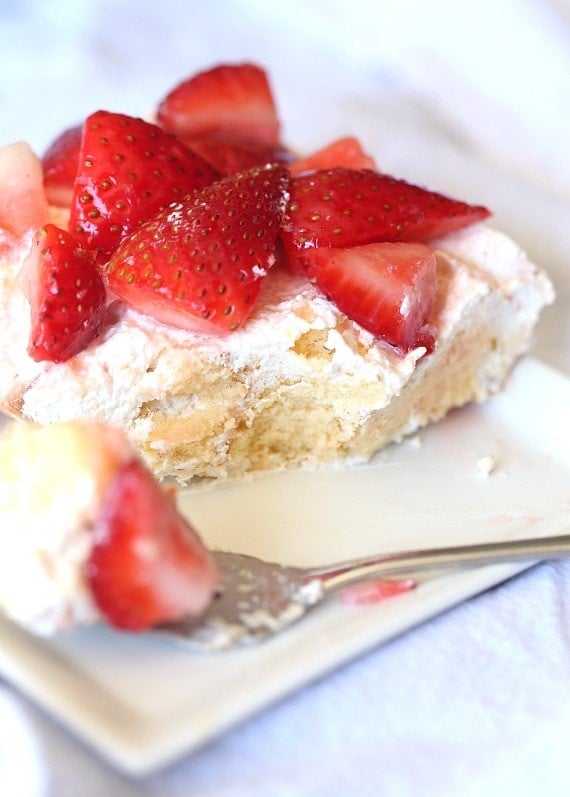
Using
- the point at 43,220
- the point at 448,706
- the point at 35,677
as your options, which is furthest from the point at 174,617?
the point at 43,220

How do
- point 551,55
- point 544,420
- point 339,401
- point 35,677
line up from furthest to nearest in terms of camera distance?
1. point 551,55
2. point 544,420
3. point 339,401
4. point 35,677

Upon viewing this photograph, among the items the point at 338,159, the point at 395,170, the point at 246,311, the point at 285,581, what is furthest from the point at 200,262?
the point at 395,170

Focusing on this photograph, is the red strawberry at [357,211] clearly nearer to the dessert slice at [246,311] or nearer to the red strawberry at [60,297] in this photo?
the dessert slice at [246,311]

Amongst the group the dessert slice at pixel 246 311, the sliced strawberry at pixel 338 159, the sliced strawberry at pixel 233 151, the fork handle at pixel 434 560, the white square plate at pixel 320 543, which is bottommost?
the white square plate at pixel 320 543

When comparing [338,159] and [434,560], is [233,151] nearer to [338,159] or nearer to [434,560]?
[338,159]

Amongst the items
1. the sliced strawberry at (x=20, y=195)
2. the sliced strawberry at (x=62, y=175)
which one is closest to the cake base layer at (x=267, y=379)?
the sliced strawberry at (x=20, y=195)

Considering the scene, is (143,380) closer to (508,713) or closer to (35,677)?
(35,677)
